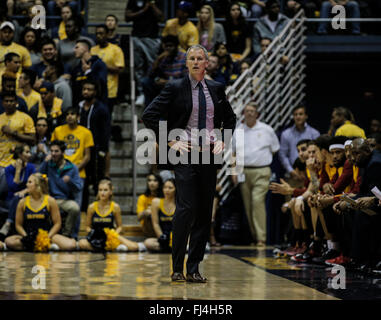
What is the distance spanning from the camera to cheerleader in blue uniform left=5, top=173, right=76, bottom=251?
9898 mm

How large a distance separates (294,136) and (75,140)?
3318mm

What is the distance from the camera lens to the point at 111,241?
1001 centimetres

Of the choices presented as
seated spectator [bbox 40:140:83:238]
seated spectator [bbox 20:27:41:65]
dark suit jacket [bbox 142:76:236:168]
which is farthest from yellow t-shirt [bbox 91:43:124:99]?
dark suit jacket [bbox 142:76:236:168]

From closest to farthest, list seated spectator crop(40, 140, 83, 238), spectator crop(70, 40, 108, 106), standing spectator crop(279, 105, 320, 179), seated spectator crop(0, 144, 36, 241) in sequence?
seated spectator crop(40, 140, 83, 238)
seated spectator crop(0, 144, 36, 241)
standing spectator crop(279, 105, 320, 179)
spectator crop(70, 40, 108, 106)

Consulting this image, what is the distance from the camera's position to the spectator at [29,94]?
444 inches

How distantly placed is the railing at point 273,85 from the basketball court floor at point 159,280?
3.36m

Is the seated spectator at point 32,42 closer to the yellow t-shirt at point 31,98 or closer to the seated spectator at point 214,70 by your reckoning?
the yellow t-shirt at point 31,98

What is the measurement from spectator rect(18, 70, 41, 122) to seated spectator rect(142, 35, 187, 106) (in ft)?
6.28

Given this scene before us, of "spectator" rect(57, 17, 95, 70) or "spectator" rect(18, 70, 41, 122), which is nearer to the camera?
"spectator" rect(18, 70, 41, 122)

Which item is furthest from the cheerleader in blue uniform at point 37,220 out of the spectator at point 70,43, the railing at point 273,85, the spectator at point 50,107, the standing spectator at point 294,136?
the standing spectator at point 294,136

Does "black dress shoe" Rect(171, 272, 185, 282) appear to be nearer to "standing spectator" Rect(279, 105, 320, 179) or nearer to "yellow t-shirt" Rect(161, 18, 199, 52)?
"standing spectator" Rect(279, 105, 320, 179)

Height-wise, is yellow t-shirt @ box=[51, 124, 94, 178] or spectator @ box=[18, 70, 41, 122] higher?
spectator @ box=[18, 70, 41, 122]

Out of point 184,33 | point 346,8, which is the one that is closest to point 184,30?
point 184,33

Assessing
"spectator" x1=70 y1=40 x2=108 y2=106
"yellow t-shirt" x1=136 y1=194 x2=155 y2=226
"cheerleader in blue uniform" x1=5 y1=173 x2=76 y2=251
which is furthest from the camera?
"spectator" x1=70 y1=40 x2=108 y2=106
